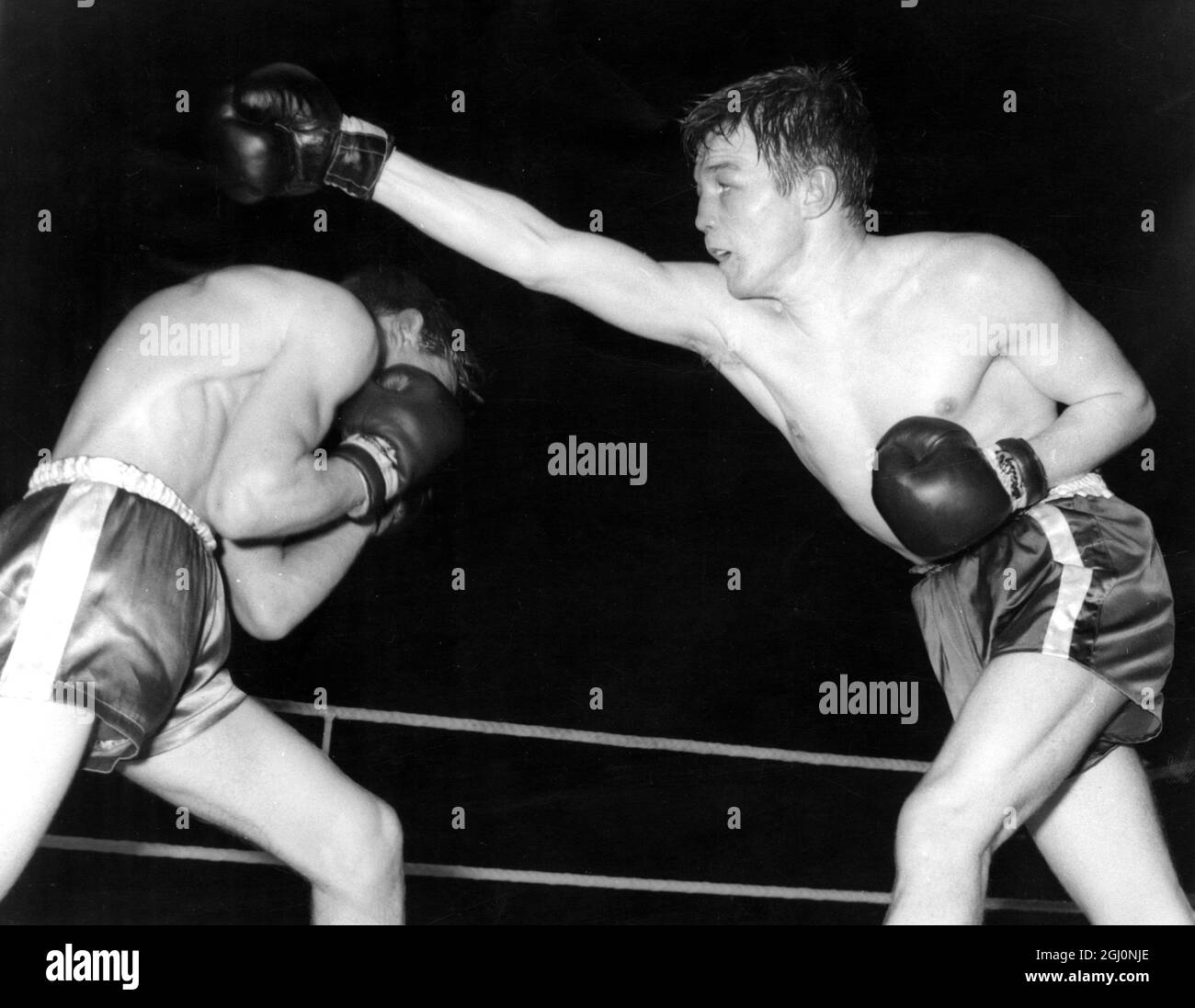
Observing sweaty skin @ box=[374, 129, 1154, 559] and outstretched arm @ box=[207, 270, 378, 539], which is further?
sweaty skin @ box=[374, 129, 1154, 559]

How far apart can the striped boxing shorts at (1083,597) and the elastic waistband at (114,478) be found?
1003 millimetres

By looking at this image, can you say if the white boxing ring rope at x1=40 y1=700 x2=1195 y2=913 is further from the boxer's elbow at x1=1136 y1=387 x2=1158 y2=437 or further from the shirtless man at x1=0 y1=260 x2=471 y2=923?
the boxer's elbow at x1=1136 y1=387 x2=1158 y2=437

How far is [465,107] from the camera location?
1.81m

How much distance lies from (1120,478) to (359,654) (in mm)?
1109

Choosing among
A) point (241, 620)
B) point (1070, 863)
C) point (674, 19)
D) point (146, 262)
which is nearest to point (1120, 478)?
point (1070, 863)

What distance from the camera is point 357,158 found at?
1713mm

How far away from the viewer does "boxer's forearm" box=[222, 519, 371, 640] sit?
5.47ft

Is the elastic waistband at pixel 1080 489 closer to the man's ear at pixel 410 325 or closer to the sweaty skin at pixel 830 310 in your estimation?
the sweaty skin at pixel 830 310

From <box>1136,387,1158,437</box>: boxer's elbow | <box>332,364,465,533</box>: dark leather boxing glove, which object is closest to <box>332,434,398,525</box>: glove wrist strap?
<box>332,364,465,533</box>: dark leather boxing glove

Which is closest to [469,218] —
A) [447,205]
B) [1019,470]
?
[447,205]

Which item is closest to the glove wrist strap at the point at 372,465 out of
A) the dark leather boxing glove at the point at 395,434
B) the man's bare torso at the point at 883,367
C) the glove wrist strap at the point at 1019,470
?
the dark leather boxing glove at the point at 395,434

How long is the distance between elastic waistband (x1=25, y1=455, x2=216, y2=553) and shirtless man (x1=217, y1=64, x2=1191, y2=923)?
49 centimetres

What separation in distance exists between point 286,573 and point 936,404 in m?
0.91
